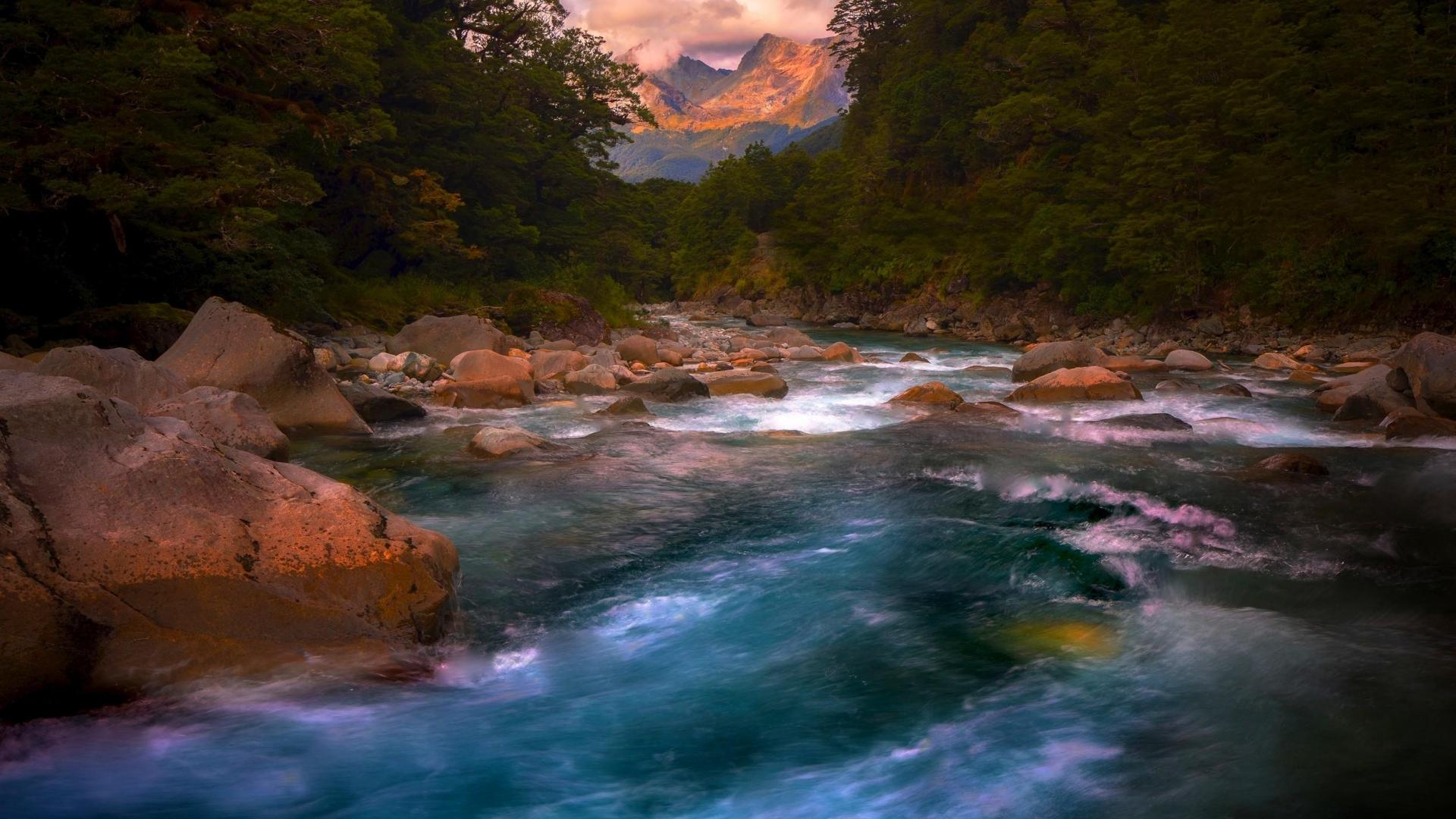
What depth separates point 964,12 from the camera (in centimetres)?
4684

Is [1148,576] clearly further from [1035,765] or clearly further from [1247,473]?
[1247,473]

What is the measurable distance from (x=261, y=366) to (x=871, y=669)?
9.17m

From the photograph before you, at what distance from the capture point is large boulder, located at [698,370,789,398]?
52.0ft

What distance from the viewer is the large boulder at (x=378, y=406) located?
40.2 feet

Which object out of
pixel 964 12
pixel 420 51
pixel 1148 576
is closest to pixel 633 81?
pixel 420 51

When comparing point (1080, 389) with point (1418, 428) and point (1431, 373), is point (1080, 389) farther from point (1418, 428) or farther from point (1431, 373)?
point (1418, 428)

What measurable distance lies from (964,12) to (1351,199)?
28285 mm

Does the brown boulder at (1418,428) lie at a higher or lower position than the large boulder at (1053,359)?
lower

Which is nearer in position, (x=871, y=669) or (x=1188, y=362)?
(x=871, y=669)

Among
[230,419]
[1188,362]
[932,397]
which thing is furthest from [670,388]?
[1188,362]

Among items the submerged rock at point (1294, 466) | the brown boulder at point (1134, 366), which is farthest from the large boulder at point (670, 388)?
the brown boulder at point (1134, 366)

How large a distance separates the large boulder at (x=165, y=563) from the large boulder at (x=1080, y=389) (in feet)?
38.7

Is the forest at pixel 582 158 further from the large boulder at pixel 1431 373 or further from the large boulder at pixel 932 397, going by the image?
the large boulder at pixel 1431 373

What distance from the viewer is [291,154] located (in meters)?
20.3
